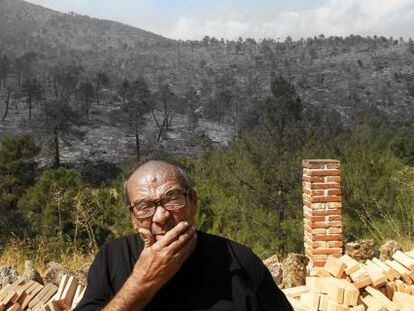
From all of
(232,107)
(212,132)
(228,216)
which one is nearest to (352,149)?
(228,216)

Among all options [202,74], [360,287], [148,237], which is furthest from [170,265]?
[202,74]

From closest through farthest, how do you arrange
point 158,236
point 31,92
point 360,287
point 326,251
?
point 158,236, point 360,287, point 326,251, point 31,92

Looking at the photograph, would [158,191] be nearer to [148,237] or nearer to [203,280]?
[148,237]

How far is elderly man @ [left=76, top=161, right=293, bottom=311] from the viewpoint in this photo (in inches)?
49.7

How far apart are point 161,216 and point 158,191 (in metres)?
0.08

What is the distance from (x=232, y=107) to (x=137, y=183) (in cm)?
6812

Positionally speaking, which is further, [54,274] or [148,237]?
[54,274]

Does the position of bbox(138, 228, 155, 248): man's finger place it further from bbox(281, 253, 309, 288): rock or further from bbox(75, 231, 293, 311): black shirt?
bbox(281, 253, 309, 288): rock

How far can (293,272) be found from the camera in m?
5.09

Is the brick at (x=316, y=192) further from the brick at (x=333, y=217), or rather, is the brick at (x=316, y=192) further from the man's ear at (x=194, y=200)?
the man's ear at (x=194, y=200)

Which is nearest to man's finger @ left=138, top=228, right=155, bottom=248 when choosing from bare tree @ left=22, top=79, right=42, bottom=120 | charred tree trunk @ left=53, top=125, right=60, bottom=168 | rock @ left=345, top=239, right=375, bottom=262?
rock @ left=345, top=239, right=375, bottom=262

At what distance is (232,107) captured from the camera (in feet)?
227

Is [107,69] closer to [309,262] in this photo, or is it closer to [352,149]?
[352,149]

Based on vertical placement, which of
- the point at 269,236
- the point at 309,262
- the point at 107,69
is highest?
the point at 107,69
